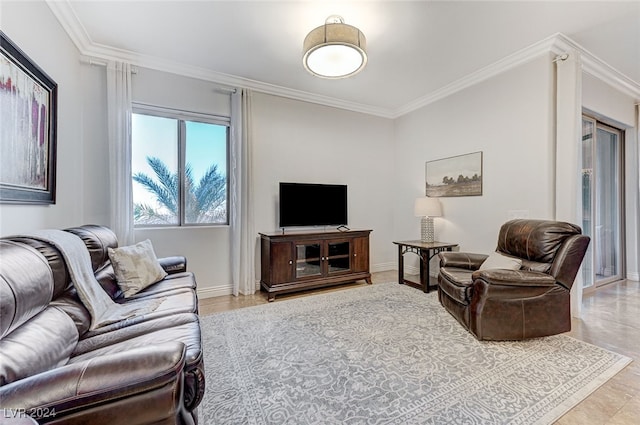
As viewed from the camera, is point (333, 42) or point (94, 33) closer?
point (333, 42)

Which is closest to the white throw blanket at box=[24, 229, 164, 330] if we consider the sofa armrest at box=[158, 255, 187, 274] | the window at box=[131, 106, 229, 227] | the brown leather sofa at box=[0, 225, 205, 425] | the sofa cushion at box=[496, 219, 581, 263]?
the brown leather sofa at box=[0, 225, 205, 425]

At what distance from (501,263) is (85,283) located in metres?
3.19

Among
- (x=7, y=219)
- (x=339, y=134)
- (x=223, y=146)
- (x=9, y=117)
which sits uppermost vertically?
(x=339, y=134)

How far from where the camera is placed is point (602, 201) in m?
3.85

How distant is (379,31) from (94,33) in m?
2.74

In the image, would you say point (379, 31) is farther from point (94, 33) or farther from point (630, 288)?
point (630, 288)

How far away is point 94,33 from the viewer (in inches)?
105

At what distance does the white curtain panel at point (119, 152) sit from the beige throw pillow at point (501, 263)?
3.66 m

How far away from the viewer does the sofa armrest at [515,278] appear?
219 centimetres

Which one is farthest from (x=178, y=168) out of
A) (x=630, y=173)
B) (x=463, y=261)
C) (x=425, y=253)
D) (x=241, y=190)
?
(x=630, y=173)

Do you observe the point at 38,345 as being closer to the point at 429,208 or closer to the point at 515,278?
the point at 515,278

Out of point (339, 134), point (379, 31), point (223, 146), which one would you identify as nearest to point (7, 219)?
point (223, 146)

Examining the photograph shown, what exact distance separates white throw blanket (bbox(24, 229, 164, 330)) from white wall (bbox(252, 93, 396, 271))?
2.12 meters

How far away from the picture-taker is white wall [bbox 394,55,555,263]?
2.93 m
